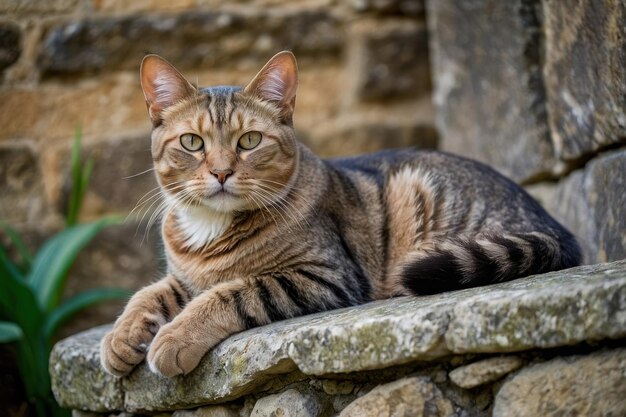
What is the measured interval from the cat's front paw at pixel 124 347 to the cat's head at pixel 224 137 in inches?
20.5

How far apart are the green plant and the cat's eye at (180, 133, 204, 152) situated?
131 centimetres

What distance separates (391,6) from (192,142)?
2198 millimetres

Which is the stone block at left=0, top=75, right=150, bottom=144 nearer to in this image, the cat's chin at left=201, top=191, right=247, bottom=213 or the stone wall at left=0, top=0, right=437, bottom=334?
the stone wall at left=0, top=0, right=437, bottom=334

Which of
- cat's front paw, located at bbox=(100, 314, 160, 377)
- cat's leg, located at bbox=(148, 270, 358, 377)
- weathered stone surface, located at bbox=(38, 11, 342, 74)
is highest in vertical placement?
weathered stone surface, located at bbox=(38, 11, 342, 74)

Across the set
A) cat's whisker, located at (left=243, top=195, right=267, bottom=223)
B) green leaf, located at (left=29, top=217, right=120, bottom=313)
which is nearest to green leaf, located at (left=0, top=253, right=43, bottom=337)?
green leaf, located at (left=29, top=217, right=120, bottom=313)

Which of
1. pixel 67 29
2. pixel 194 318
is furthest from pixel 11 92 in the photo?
pixel 194 318

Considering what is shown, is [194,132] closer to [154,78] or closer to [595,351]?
[154,78]

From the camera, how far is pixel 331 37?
4.64 metres

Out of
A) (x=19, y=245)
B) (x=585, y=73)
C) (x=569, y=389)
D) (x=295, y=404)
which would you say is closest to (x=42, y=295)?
(x=19, y=245)

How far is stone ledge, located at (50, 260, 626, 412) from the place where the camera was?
184cm

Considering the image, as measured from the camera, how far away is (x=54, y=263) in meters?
4.00

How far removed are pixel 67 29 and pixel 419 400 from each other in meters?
3.24

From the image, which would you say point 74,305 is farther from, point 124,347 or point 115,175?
point 124,347

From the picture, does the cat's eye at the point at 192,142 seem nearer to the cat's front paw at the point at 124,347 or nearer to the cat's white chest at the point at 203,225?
the cat's white chest at the point at 203,225
